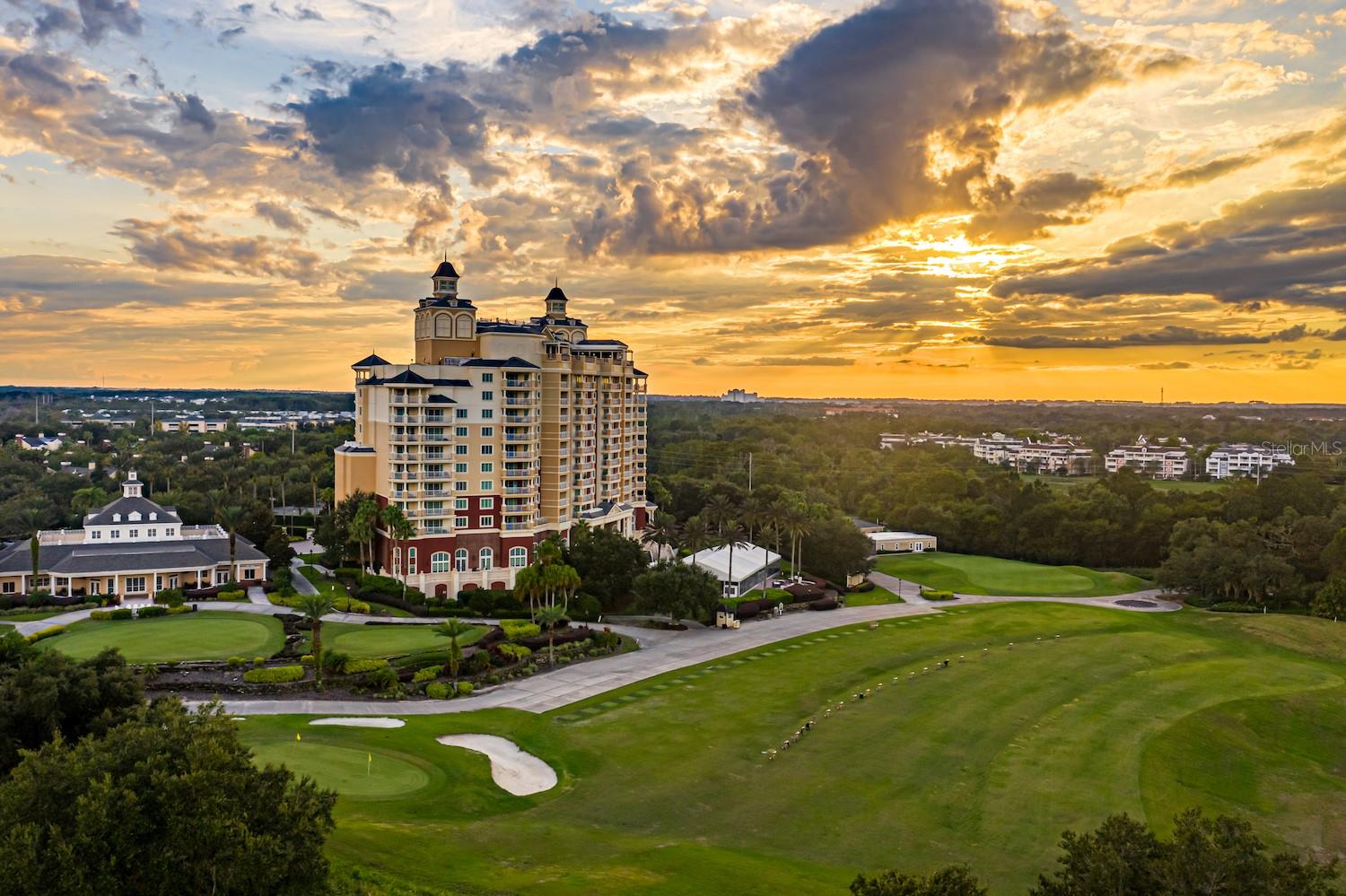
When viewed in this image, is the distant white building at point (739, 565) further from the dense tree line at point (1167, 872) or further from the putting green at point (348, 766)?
the dense tree line at point (1167, 872)

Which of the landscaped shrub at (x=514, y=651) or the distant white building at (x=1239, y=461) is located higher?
the distant white building at (x=1239, y=461)

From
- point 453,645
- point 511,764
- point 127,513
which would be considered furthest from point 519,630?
point 127,513

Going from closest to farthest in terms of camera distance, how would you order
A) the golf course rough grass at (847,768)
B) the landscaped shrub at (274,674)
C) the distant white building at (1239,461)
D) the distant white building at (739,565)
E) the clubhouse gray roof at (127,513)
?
the golf course rough grass at (847,768)
the landscaped shrub at (274,674)
the distant white building at (739,565)
the clubhouse gray roof at (127,513)
the distant white building at (1239,461)

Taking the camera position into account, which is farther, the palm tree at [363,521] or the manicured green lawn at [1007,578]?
the manicured green lawn at [1007,578]

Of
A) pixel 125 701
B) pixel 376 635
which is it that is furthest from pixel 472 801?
pixel 376 635


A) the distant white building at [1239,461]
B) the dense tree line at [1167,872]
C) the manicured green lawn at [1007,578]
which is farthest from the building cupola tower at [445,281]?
the distant white building at [1239,461]

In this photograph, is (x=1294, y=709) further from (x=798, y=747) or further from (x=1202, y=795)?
(x=798, y=747)
